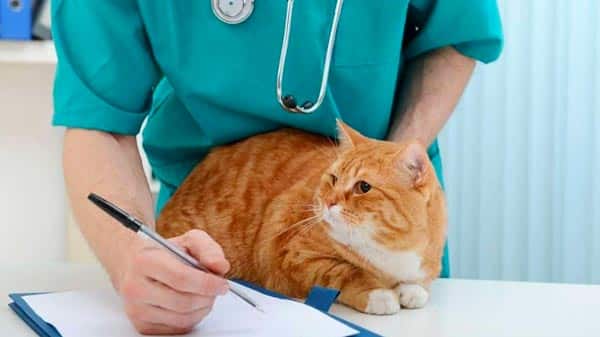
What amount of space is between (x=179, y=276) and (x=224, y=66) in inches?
15.1

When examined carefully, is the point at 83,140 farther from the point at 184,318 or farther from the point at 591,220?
the point at 591,220

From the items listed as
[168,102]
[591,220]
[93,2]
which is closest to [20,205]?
[168,102]

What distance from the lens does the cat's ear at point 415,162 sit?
91cm

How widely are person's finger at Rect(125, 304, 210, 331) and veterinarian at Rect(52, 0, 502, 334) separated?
0.17 m

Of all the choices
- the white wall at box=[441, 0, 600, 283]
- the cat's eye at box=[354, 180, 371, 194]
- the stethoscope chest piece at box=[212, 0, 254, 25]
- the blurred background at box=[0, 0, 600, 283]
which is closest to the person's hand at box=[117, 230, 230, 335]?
the cat's eye at box=[354, 180, 371, 194]

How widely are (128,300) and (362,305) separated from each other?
27 cm

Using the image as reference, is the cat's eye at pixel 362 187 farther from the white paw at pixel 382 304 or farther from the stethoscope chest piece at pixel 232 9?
the stethoscope chest piece at pixel 232 9

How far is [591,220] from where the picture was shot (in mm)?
2039

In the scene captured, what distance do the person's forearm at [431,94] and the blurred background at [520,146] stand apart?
926 millimetres

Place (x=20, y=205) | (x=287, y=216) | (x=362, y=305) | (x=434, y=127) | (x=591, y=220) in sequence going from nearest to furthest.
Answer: (x=362, y=305), (x=287, y=216), (x=434, y=127), (x=591, y=220), (x=20, y=205)

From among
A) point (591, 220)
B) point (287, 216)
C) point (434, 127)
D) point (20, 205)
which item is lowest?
point (20, 205)

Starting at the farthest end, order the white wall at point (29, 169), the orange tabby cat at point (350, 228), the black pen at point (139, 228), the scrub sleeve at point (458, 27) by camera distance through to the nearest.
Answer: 1. the white wall at point (29, 169)
2. the scrub sleeve at point (458, 27)
3. the orange tabby cat at point (350, 228)
4. the black pen at point (139, 228)

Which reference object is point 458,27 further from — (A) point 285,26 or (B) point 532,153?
(B) point 532,153

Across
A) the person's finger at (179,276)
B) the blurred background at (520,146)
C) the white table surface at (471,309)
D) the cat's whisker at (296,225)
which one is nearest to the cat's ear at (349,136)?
the cat's whisker at (296,225)
